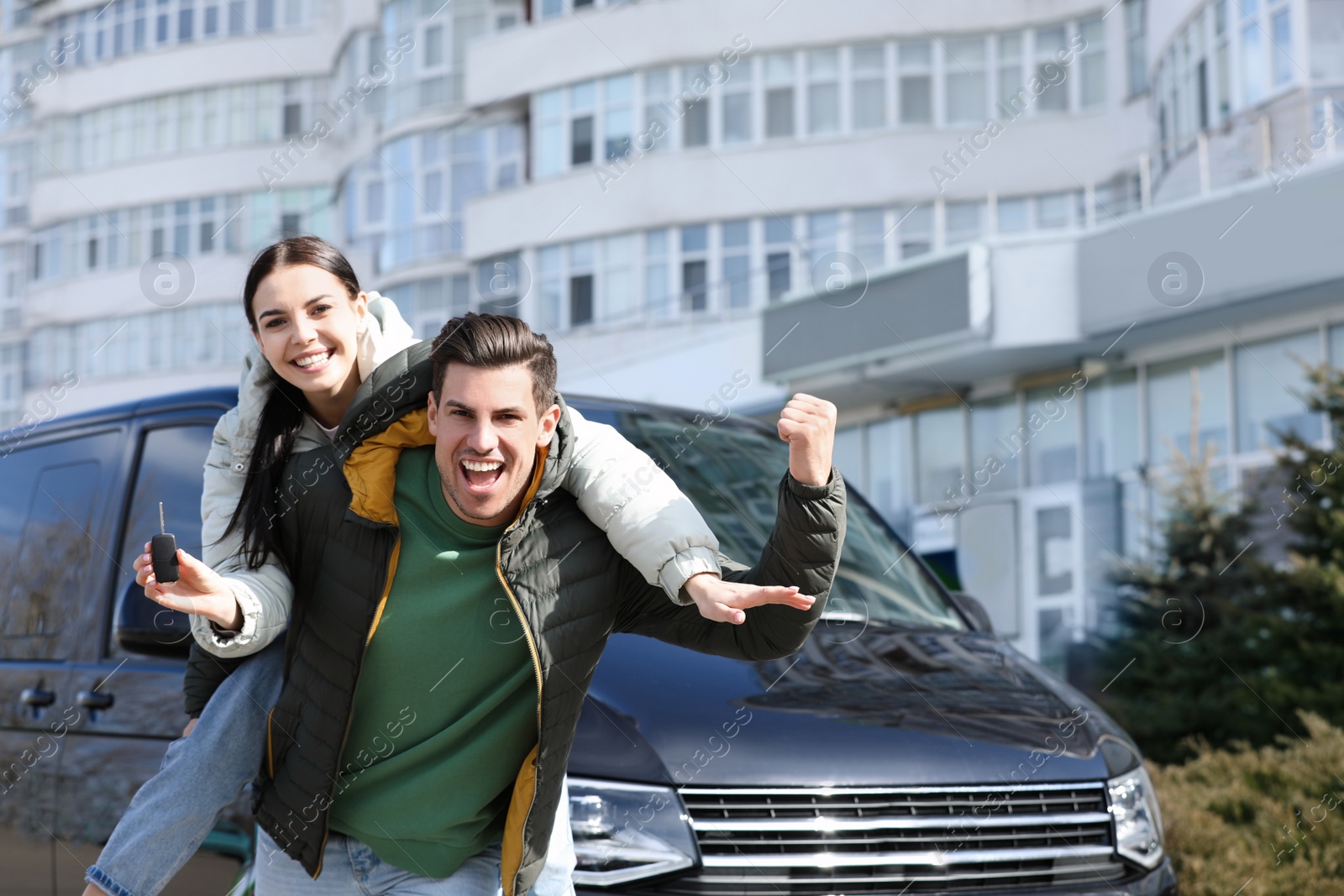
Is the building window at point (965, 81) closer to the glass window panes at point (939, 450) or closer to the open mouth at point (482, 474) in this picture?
the glass window panes at point (939, 450)

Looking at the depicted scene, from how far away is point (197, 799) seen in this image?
2959 millimetres

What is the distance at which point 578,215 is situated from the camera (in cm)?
2886

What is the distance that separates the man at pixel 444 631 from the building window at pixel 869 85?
25563mm

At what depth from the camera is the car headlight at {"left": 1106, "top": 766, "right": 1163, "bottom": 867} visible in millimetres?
3756

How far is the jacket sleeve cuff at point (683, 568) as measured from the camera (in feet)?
8.71

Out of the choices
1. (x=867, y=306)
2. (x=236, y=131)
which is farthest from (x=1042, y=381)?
(x=236, y=131)

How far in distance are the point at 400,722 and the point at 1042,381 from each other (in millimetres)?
17945

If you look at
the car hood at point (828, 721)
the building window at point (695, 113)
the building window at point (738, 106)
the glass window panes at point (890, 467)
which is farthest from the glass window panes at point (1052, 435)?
the car hood at point (828, 721)

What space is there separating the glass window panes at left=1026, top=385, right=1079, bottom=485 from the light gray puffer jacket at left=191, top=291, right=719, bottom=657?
16877 millimetres

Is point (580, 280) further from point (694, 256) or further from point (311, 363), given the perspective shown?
point (311, 363)

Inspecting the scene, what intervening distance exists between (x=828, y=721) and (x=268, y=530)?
55.7 inches

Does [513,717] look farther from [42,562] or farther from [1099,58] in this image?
[1099,58]

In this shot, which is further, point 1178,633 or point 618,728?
point 1178,633

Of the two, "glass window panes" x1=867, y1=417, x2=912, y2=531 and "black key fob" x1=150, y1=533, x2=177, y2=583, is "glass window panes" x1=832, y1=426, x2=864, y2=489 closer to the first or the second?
"glass window panes" x1=867, y1=417, x2=912, y2=531
